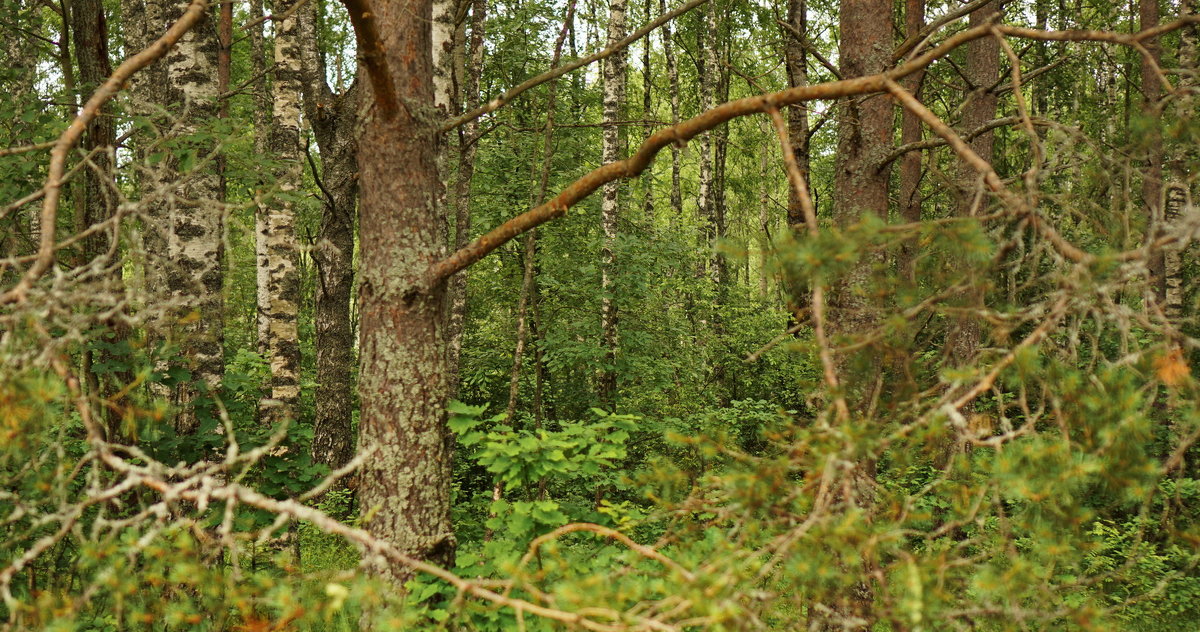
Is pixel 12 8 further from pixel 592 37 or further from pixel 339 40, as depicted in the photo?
pixel 592 37

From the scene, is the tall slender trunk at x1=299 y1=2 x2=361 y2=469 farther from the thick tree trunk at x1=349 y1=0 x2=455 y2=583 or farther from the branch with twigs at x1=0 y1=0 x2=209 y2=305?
the branch with twigs at x1=0 y1=0 x2=209 y2=305

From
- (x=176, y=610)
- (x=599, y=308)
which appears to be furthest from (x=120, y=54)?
(x=176, y=610)

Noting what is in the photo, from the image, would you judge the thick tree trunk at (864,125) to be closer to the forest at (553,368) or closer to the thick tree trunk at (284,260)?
the forest at (553,368)

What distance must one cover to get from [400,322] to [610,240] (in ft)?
23.3

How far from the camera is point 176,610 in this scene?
1.96 metres

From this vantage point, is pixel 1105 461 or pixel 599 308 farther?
pixel 599 308

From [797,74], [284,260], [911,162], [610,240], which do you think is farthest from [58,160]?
[911,162]

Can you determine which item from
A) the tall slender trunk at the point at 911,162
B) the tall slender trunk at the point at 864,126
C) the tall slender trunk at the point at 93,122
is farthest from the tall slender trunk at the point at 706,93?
the tall slender trunk at the point at 93,122

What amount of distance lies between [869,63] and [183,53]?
5.63 metres

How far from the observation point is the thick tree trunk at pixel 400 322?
3.49 meters

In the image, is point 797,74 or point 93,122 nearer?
point 93,122

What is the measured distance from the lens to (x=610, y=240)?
1041 centimetres

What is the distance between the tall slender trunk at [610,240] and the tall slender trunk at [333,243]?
351cm

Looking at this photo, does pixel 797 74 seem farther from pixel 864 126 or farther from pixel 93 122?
pixel 93 122
